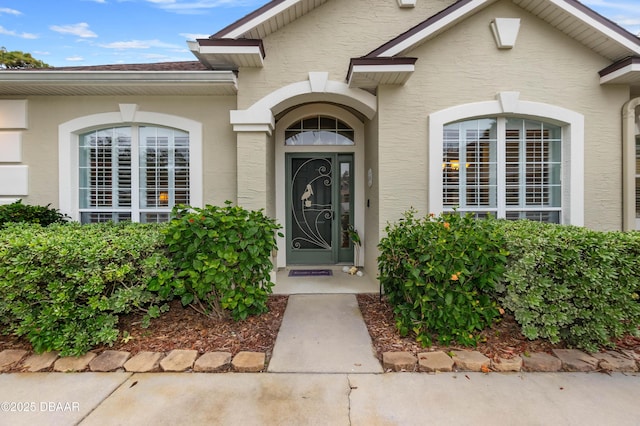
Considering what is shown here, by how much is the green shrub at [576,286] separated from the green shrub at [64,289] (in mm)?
3809

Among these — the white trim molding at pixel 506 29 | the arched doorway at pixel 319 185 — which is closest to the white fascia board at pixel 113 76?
the arched doorway at pixel 319 185

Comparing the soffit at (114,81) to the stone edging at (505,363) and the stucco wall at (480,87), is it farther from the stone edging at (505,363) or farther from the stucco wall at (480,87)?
the stone edging at (505,363)

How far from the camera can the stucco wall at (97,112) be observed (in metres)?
5.12

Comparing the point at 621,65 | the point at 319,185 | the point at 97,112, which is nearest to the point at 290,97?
the point at 319,185

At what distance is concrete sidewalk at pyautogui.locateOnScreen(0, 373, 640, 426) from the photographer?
2193mm

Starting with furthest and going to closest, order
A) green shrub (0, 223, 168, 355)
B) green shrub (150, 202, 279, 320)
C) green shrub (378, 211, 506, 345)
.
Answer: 1. green shrub (150, 202, 279, 320)
2. green shrub (378, 211, 506, 345)
3. green shrub (0, 223, 168, 355)

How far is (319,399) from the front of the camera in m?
2.39

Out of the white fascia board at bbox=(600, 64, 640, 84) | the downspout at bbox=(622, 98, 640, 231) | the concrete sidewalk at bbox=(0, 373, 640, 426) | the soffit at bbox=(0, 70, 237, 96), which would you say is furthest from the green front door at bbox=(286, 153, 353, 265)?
the downspout at bbox=(622, 98, 640, 231)

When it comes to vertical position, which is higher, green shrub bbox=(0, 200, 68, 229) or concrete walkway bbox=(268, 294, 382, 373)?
green shrub bbox=(0, 200, 68, 229)

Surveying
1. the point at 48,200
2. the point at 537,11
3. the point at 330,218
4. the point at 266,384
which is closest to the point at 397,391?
the point at 266,384

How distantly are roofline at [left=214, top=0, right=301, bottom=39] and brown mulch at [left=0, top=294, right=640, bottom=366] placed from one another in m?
4.05

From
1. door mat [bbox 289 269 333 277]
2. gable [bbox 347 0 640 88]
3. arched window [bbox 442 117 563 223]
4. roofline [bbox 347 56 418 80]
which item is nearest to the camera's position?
roofline [bbox 347 56 418 80]

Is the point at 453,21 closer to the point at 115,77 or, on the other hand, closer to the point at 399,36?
the point at 399,36

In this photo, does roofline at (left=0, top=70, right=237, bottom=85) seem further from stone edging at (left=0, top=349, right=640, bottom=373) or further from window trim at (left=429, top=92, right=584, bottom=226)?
stone edging at (left=0, top=349, right=640, bottom=373)
